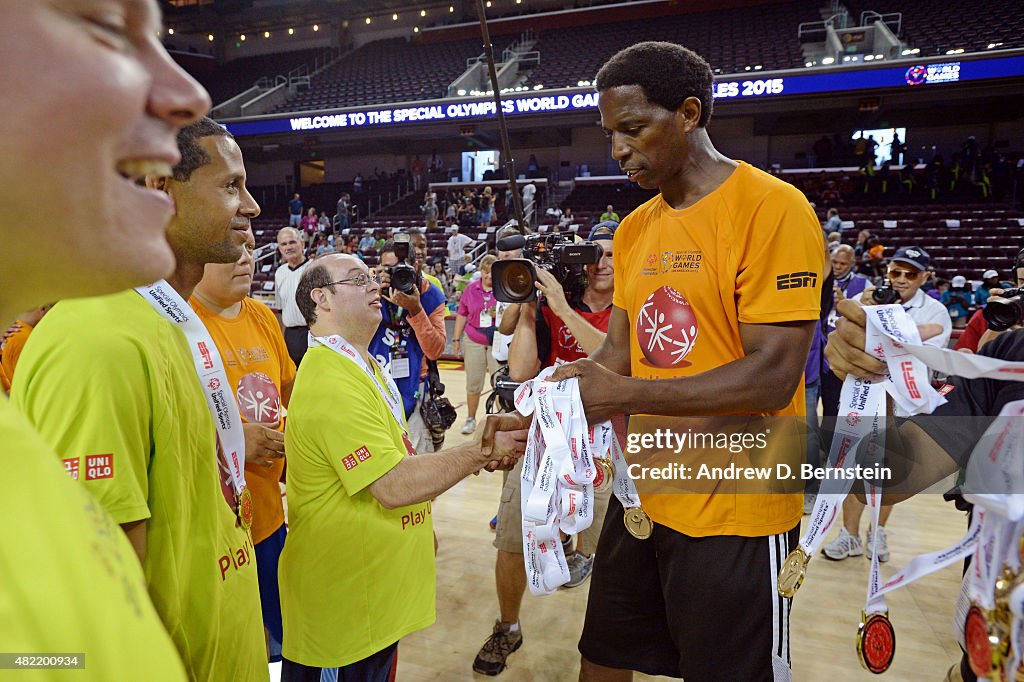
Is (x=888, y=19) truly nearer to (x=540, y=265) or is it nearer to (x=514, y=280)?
(x=540, y=265)

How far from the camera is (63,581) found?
0.33 m

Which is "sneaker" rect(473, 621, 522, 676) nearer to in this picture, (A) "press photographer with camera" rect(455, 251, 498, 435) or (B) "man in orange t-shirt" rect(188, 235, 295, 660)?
(B) "man in orange t-shirt" rect(188, 235, 295, 660)

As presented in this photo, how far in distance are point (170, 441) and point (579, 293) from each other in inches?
73.0

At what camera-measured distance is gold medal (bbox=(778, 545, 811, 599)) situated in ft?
4.34

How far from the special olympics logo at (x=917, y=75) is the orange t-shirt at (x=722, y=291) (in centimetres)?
1349

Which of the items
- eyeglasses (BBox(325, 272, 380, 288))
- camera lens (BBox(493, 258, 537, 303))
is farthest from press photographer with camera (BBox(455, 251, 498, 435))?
eyeglasses (BBox(325, 272, 380, 288))

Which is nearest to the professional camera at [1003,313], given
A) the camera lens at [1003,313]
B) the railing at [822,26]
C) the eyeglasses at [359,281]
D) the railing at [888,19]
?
the camera lens at [1003,313]

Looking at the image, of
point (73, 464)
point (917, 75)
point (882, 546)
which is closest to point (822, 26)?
point (917, 75)

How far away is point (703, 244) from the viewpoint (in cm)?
138

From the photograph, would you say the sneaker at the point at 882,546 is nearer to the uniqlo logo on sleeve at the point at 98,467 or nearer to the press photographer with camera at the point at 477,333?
the press photographer with camera at the point at 477,333

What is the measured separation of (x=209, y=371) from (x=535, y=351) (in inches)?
58.8

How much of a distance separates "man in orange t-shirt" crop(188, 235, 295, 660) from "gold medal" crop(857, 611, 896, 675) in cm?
154

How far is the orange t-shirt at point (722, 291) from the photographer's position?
→ 1270 millimetres

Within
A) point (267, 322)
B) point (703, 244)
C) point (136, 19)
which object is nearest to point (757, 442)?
point (703, 244)
